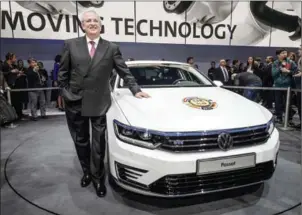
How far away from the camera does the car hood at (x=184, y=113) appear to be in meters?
1.93

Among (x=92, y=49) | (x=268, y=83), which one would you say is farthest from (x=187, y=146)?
(x=268, y=83)

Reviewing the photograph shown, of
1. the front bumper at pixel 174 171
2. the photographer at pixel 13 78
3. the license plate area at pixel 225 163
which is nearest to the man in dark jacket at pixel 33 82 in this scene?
the photographer at pixel 13 78

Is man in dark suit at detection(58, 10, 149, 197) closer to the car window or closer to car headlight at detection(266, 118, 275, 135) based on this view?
the car window

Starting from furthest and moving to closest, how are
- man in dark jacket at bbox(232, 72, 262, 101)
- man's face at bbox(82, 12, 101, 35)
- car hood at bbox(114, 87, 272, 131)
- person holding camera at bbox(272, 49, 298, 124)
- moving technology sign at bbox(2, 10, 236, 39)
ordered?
moving technology sign at bbox(2, 10, 236, 39), man in dark jacket at bbox(232, 72, 262, 101), person holding camera at bbox(272, 49, 298, 124), man's face at bbox(82, 12, 101, 35), car hood at bbox(114, 87, 272, 131)

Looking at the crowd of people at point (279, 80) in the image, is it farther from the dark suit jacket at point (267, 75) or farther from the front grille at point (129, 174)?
the front grille at point (129, 174)

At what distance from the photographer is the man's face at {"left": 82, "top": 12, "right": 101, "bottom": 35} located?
83.3 inches

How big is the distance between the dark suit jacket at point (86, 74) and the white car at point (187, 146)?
160 mm

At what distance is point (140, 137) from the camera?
1936mm

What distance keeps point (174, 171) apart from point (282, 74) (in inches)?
172

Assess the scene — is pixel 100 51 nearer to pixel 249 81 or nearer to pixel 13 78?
pixel 249 81

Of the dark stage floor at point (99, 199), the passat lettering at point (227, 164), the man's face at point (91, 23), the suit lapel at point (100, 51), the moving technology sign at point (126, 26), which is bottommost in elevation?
the dark stage floor at point (99, 199)

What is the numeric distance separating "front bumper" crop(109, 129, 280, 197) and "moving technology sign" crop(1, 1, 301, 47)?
6115 mm

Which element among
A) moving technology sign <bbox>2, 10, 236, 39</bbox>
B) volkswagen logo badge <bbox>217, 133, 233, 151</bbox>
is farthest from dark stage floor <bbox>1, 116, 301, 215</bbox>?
moving technology sign <bbox>2, 10, 236, 39</bbox>

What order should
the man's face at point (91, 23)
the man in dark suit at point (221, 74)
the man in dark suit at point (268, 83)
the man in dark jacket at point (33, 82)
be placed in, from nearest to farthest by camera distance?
the man's face at point (91, 23), the man in dark jacket at point (33, 82), the man in dark suit at point (268, 83), the man in dark suit at point (221, 74)
